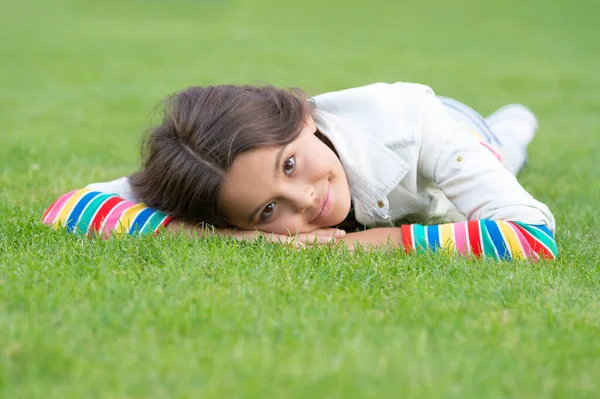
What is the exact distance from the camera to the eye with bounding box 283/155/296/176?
303 cm

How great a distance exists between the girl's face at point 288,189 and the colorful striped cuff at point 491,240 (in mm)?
357

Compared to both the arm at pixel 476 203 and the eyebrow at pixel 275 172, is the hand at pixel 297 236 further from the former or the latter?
the arm at pixel 476 203

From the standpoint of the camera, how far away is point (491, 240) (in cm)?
293

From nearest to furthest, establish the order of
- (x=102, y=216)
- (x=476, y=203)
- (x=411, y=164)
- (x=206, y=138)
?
(x=206, y=138), (x=476, y=203), (x=102, y=216), (x=411, y=164)

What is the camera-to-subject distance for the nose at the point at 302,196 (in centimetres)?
296

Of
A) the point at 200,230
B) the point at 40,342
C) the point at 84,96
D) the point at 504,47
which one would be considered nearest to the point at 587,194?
the point at 200,230

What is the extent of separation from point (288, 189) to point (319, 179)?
205 mm

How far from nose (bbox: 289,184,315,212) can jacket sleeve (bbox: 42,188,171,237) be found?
579 mm

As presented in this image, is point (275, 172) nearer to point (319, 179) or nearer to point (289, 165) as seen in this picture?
point (289, 165)

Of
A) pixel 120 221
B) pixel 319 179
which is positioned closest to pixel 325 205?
pixel 319 179

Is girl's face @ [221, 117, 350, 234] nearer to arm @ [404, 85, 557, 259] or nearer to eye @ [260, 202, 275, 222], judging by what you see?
eye @ [260, 202, 275, 222]

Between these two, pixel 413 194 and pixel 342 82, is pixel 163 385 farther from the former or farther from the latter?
pixel 342 82

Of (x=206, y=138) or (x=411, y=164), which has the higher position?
(x=206, y=138)

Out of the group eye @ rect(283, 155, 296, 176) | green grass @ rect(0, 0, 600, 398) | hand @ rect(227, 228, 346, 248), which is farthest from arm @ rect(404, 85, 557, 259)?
eye @ rect(283, 155, 296, 176)
